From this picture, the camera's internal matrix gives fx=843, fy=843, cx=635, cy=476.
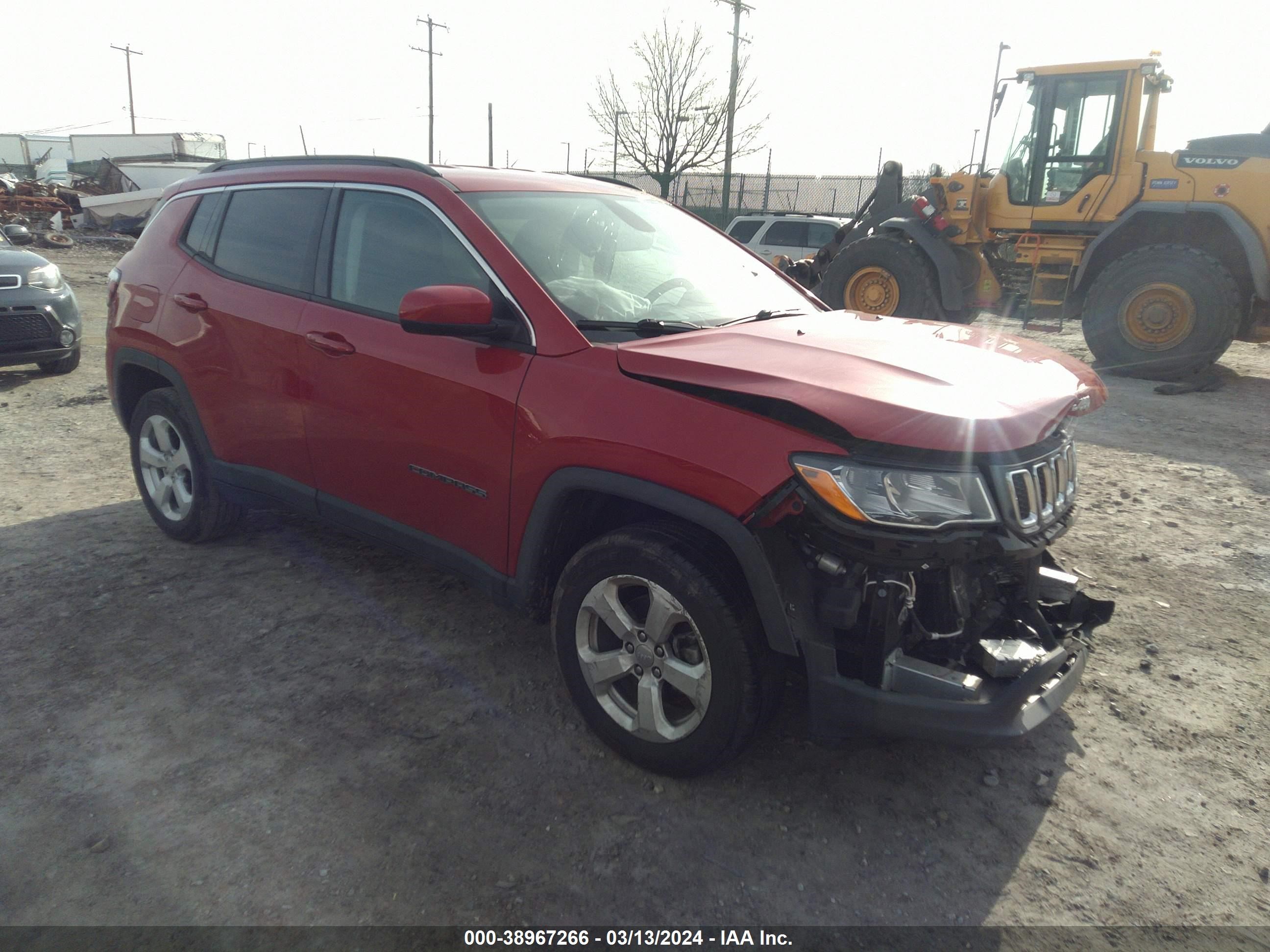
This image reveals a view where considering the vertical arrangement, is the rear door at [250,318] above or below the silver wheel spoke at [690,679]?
above

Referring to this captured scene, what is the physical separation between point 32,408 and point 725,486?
23.6 feet

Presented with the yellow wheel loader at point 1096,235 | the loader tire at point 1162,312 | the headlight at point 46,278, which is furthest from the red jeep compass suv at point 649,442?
the loader tire at point 1162,312

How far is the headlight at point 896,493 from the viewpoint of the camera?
2182 mm

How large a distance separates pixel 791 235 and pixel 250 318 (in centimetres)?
1247

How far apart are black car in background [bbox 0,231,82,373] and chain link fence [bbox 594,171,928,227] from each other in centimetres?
2621

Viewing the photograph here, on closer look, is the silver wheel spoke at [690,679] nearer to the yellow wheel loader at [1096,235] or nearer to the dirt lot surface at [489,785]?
the dirt lot surface at [489,785]

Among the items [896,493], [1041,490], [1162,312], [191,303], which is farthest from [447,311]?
[1162,312]

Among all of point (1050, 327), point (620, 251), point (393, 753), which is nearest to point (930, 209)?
point (1050, 327)

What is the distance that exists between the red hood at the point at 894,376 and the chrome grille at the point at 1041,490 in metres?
0.09

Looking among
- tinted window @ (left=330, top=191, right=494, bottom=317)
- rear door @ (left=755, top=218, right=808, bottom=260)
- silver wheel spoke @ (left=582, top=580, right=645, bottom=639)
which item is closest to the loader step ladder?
rear door @ (left=755, top=218, right=808, bottom=260)

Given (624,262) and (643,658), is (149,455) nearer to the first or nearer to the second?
(624,262)

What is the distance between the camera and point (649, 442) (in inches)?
97.5

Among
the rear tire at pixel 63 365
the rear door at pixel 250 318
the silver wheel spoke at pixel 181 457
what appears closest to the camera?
the rear door at pixel 250 318

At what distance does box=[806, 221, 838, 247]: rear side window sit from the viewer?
575 inches
